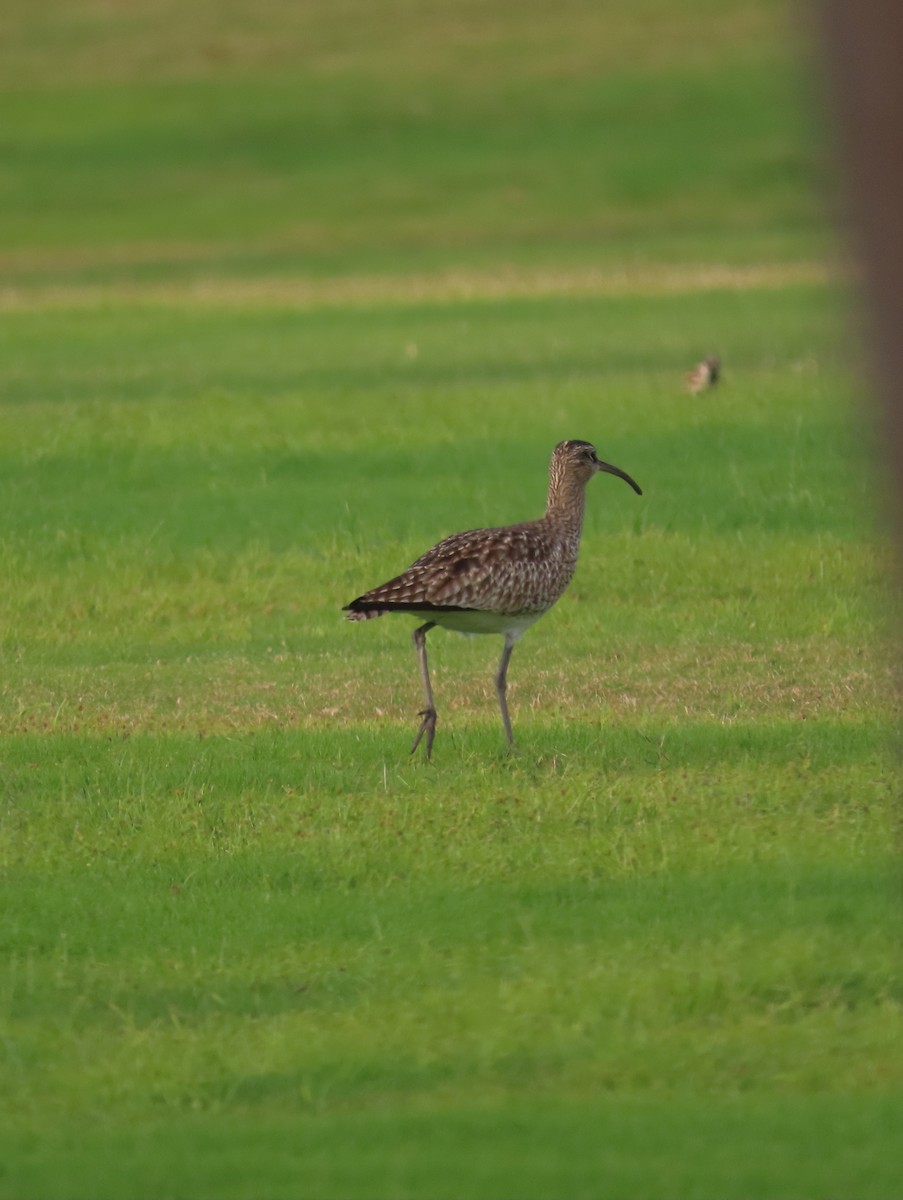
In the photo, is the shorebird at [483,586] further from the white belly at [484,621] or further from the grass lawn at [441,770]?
the grass lawn at [441,770]

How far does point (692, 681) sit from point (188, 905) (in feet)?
16.0

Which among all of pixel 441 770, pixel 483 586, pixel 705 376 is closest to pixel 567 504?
pixel 483 586

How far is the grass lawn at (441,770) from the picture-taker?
21.0 feet

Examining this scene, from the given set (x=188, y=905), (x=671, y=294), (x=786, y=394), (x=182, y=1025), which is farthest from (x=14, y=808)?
(x=671, y=294)

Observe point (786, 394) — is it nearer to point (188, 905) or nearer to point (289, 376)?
point (289, 376)

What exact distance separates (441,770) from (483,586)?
862 mm

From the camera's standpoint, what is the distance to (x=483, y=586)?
10469 millimetres

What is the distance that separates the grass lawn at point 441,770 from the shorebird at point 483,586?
53 cm

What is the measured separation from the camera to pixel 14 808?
989cm

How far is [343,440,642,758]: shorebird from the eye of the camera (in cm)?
1037

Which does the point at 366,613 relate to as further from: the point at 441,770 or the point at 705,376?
the point at 705,376

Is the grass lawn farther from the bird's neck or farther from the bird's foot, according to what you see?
the bird's neck

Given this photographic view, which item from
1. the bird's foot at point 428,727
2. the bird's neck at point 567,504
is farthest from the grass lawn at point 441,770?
the bird's neck at point 567,504

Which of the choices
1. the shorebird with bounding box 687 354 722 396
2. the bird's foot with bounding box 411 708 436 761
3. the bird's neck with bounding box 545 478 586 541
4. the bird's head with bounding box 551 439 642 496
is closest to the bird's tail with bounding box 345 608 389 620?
the bird's foot with bounding box 411 708 436 761
